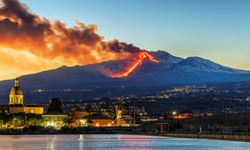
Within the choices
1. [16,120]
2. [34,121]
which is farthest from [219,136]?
[34,121]

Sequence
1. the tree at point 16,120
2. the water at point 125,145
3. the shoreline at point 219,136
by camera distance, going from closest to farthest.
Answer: the water at point 125,145 < the shoreline at point 219,136 < the tree at point 16,120

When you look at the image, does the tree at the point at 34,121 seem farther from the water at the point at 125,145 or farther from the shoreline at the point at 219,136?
the water at the point at 125,145

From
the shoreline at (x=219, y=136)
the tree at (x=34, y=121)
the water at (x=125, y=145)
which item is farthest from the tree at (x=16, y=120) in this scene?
the shoreline at (x=219, y=136)

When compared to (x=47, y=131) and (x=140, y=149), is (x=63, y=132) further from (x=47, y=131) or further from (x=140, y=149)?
(x=140, y=149)

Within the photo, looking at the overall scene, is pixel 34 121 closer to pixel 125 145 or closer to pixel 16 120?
pixel 16 120

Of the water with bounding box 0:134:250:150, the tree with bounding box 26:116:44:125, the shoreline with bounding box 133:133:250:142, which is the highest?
the tree with bounding box 26:116:44:125

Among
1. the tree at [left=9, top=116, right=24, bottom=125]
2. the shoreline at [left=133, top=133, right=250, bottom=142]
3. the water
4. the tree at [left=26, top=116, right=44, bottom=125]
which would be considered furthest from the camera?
the tree at [left=26, top=116, right=44, bottom=125]

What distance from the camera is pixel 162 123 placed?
132 meters

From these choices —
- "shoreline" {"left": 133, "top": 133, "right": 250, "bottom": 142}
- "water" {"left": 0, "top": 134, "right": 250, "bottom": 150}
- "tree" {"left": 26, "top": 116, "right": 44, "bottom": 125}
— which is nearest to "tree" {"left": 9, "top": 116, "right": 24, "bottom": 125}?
"tree" {"left": 26, "top": 116, "right": 44, "bottom": 125}

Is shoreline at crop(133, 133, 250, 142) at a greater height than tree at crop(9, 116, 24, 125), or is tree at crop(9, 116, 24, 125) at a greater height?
tree at crop(9, 116, 24, 125)

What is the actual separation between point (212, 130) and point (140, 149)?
112ft

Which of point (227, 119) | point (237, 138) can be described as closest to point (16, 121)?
point (227, 119)

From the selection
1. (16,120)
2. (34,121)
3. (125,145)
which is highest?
(16,120)

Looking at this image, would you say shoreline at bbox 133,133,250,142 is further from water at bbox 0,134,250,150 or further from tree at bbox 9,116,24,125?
tree at bbox 9,116,24,125
